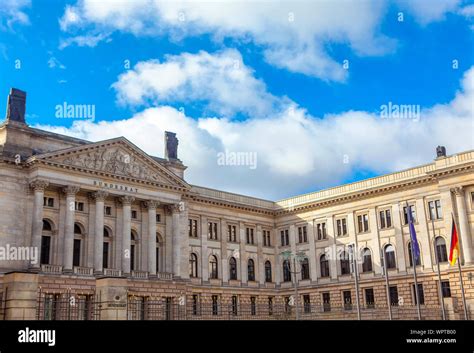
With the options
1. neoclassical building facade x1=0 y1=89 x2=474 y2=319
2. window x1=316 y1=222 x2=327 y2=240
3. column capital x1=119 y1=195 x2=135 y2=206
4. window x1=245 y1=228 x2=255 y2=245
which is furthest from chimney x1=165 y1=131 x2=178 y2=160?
window x1=316 y1=222 x2=327 y2=240

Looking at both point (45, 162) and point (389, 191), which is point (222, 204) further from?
point (45, 162)

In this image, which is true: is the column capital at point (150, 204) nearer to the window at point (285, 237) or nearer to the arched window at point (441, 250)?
the window at point (285, 237)

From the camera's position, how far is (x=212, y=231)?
219 ft

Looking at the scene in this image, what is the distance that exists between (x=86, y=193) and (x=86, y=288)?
915cm

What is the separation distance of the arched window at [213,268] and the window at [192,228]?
3.40 meters

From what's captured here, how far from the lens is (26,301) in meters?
25.8

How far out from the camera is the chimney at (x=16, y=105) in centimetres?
5197

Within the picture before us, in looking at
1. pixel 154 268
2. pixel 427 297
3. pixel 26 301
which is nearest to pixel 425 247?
pixel 427 297

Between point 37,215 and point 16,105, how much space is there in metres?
10.3

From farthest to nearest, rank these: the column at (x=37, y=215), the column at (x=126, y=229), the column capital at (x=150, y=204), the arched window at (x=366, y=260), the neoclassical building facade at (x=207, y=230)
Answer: the arched window at (x=366, y=260) < the column capital at (x=150, y=204) < the column at (x=126, y=229) < the neoclassical building facade at (x=207, y=230) < the column at (x=37, y=215)

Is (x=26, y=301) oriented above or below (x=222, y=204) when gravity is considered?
below

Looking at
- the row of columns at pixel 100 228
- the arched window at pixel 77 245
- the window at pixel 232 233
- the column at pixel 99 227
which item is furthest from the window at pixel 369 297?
Result: the arched window at pixel 77 245

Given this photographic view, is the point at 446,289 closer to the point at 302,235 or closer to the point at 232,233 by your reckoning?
the point at 302,235
